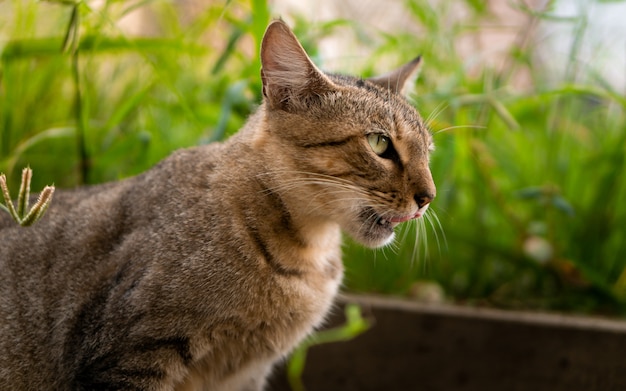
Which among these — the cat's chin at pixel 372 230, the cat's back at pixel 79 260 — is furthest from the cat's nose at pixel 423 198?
the cat's back at pixel 79 260

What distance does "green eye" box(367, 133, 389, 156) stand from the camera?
162 centimetres

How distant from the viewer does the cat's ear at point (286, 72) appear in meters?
1.55

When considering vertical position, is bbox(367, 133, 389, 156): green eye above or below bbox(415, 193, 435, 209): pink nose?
above

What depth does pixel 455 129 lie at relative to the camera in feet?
7.70

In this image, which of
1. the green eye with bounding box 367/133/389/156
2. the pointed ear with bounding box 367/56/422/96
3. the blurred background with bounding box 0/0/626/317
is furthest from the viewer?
the blurred background with bounding box 0/0/626/317

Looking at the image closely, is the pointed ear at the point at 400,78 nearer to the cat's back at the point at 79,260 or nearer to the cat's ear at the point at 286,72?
the cat's ear at the point at 286,72

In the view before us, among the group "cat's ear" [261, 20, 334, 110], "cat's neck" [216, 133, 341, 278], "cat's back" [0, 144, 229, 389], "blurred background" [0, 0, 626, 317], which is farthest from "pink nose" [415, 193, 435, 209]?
"blurred background" [0, 0, 626, 317]

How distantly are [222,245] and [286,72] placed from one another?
46 cm

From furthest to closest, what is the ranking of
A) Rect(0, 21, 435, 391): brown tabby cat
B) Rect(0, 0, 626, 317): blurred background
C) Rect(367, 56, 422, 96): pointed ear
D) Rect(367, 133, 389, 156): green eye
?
Rect(0, 0, 626, 317): blurred background < Rect(367, 56, 422, 96): pointed ear < Rect(367, 133, 389, 156): green eye < Rect(0, 21, 435, 391): brown tabby cat

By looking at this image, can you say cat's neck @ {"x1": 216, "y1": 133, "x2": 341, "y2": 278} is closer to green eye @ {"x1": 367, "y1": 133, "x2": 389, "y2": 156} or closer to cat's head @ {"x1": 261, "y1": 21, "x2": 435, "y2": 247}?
cat's head @ {"x1": 261, "y1": 21, "x2": 435, "y2": 247}

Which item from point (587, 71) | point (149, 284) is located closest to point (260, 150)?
point (149, 284)

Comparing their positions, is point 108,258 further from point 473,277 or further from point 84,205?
point 473,277

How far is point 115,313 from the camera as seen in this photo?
151 cm

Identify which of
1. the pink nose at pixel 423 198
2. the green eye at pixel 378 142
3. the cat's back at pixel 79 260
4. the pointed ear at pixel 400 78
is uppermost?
the pointed ear at pixel 400 78
